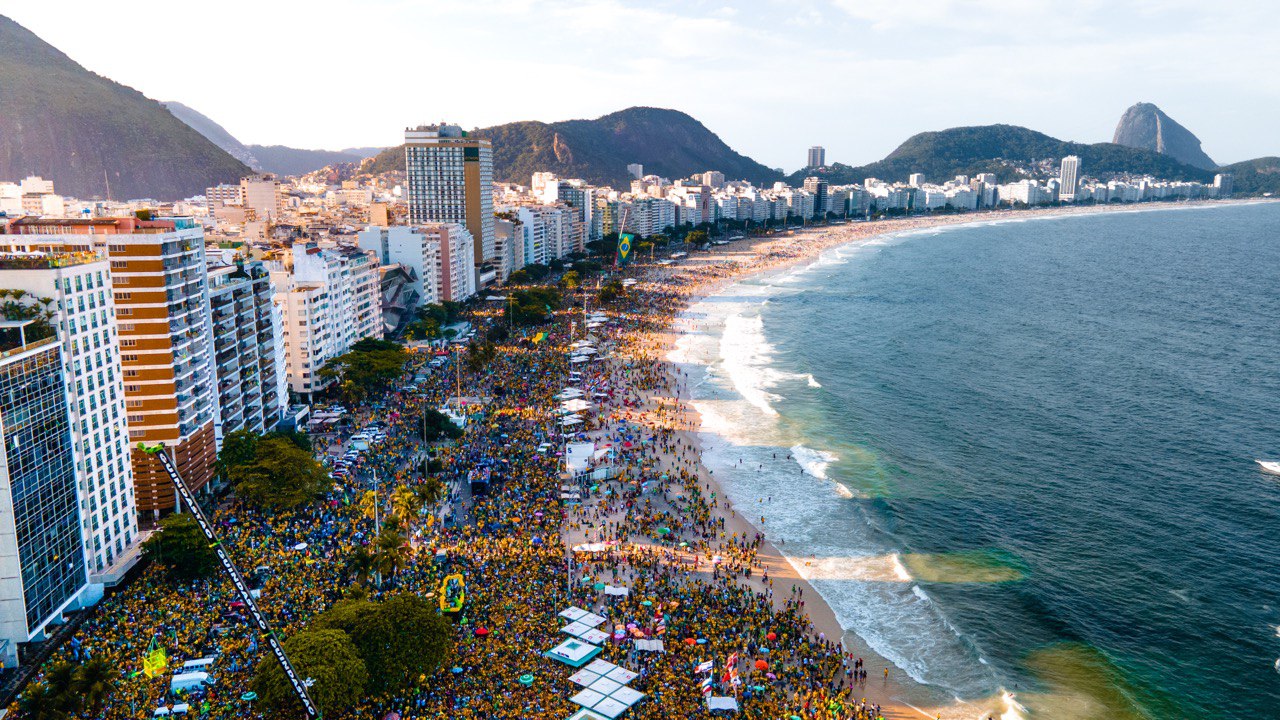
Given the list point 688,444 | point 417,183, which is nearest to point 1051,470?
point 688,444

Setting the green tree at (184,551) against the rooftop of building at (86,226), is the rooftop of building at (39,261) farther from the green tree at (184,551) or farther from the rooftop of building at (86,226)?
the green tree at (184,551)

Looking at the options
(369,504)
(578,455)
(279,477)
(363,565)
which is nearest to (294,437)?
(279,477)

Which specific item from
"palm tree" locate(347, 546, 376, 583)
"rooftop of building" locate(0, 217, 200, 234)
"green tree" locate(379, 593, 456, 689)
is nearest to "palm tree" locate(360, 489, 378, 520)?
"palm tree" locate(347, 546, 376, 583)

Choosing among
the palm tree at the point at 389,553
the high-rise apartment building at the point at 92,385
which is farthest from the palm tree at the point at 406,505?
the high-rise apartment building at the point at 92,385

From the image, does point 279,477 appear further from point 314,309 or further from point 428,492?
point 314,309

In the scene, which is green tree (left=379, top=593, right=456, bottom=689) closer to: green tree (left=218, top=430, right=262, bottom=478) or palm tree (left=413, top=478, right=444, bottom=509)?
palm tree (left=413, top=478, right=444, bottom=509)
